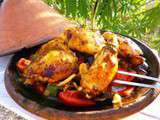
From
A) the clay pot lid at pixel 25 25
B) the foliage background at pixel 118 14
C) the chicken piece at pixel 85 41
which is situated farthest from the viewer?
the foliage background at pixel 118 14

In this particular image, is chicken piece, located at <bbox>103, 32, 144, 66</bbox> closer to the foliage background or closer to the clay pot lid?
the clay pot lid

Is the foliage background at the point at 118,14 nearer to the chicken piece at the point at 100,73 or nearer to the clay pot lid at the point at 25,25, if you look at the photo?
the clay pot lid at the point at 25,25

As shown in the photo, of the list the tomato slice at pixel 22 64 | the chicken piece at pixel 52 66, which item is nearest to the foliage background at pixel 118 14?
the tomato slice at pixel 22 64

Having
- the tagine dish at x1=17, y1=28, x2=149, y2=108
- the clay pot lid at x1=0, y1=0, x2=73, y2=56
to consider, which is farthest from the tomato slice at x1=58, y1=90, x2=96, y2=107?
the clay pot lid at x1=0, y1=0, x2=73, y2=56

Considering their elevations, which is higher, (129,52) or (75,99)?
(129,52)

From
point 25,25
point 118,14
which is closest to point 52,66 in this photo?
point 25,25

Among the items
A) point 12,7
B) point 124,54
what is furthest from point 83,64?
point 12,7

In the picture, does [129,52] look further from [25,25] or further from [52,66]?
[25,25]

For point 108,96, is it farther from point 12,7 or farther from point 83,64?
point 12,7
